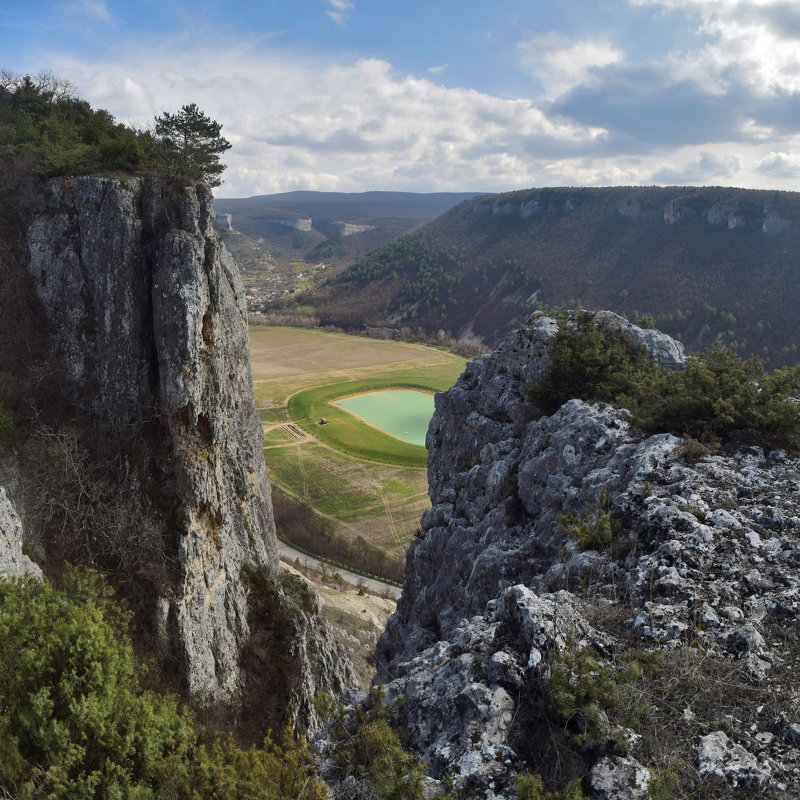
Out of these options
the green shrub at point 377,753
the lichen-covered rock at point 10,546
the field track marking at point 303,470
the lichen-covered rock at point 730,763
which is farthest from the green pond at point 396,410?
the lichen-covered rock at point 730,763

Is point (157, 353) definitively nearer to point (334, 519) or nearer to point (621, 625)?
point (621, 625)

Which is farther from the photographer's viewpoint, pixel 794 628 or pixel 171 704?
pixel 171 704

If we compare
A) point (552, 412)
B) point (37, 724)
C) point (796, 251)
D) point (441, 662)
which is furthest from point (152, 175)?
point (796, 251)

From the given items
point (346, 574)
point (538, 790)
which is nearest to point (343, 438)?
point (346, 574)

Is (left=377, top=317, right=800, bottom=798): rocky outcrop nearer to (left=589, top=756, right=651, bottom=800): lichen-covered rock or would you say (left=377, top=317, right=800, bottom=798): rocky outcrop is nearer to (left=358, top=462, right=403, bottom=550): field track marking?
(left=589, top=756, right=651, bottom=800): lichen-covered rock

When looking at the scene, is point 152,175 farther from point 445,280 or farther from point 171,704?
point 445,280
